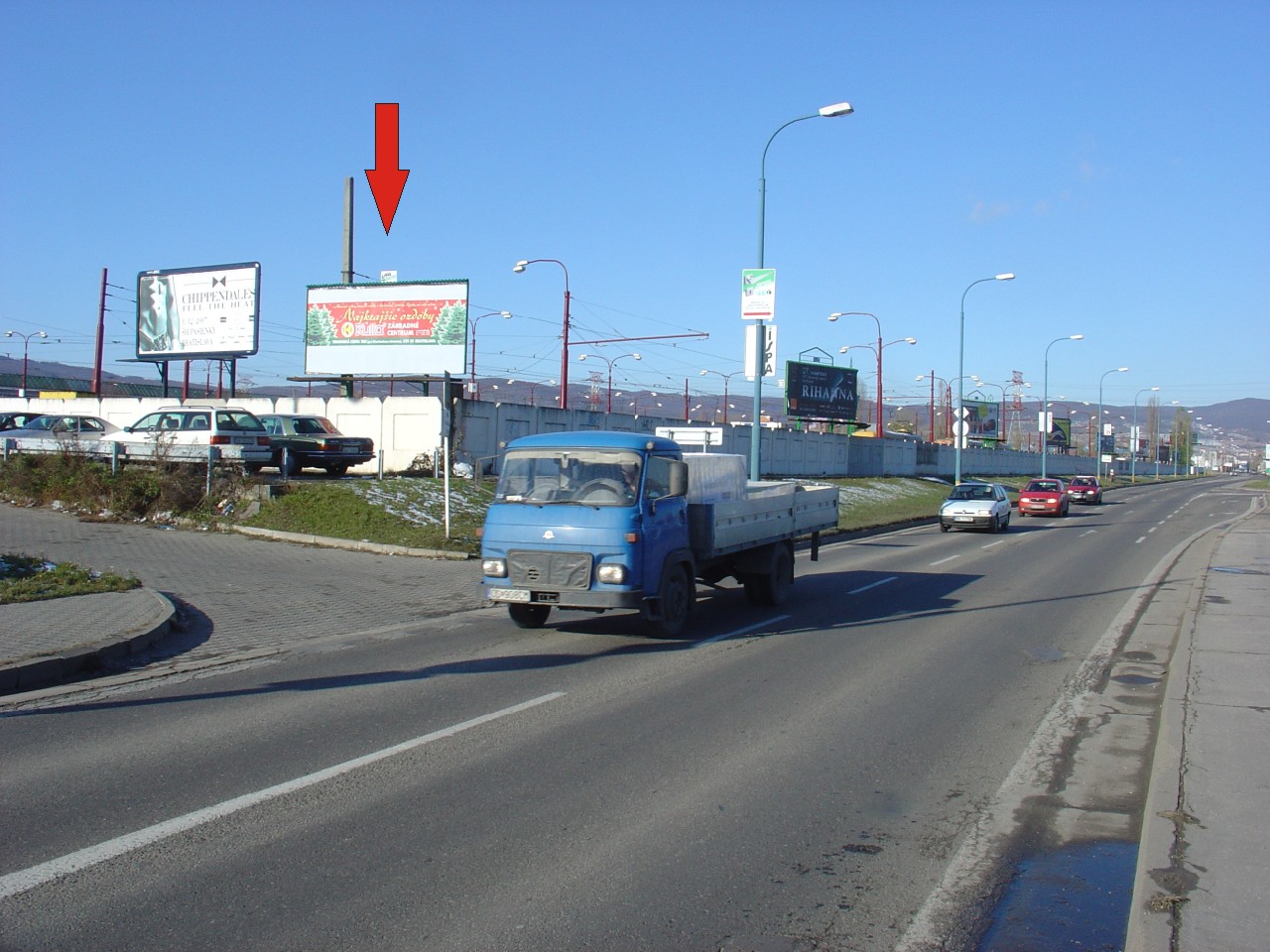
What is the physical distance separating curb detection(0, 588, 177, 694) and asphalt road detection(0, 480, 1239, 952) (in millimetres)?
411

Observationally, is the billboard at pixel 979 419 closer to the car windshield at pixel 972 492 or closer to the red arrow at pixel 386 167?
the car windshield at pixel 972 492

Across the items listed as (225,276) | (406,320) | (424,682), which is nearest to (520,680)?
(424,682)

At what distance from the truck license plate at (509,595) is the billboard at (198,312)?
27.3m

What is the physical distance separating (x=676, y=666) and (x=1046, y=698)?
3317mm

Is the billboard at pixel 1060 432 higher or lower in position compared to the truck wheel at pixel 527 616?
higher

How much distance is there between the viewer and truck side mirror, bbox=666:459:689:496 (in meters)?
11.8

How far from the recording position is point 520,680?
31.0ft

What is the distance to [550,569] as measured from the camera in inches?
437

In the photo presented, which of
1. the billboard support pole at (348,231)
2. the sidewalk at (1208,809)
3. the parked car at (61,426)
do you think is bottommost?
the sidewalk at (1208,809)

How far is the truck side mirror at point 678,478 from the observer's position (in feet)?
38.9

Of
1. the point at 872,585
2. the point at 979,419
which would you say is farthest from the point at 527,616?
the point at 979,419

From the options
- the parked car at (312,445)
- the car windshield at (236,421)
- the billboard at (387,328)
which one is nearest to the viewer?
the car windshield at (236,421)

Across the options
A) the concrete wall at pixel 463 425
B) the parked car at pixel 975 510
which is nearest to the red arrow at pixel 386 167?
the concrete wall at pixel 463 425

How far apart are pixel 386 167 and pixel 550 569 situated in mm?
10951
